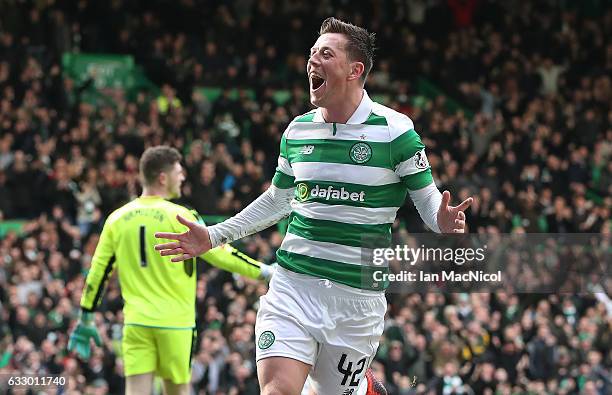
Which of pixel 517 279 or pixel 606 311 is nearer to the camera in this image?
pixel 517 279

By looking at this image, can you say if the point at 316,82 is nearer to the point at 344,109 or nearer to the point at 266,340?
the point at 344,109

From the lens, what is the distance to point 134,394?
9.45 metres

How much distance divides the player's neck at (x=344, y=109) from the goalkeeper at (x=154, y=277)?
2.96m

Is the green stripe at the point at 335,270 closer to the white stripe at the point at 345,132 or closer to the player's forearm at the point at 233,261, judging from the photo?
the white stripe at the point at 345,132

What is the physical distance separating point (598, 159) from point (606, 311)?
5.94 metres

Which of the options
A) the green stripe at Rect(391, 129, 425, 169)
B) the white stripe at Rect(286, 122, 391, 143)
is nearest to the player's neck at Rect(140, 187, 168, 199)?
the white stripe at Rect(286, 122, 391, 143)

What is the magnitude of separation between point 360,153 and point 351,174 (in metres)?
0.13

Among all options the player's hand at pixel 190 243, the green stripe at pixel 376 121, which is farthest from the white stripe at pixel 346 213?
the player's hand at pixel 190 243

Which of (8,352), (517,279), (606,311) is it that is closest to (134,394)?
(517,279)

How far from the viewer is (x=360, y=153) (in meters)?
6.41

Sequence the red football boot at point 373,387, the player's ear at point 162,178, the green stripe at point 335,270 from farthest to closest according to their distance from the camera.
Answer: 1. the player's ear at point 162,178
2. the red football boot at point 373,387
3. the green stripe at point 335,270

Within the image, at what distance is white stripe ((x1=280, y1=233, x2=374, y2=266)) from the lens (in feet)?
20.9

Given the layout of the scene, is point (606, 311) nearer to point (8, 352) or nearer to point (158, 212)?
point (8, 352)

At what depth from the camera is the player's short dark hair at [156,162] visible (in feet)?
30.8
